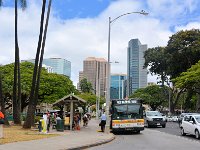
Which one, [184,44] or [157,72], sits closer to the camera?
[184,44]

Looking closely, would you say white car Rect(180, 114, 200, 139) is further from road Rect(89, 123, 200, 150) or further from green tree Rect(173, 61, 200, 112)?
green tree Rect(173, 61, 200, 112)

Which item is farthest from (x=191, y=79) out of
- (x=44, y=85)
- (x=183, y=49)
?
(x=44, y=85)

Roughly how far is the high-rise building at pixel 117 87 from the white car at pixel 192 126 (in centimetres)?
5799

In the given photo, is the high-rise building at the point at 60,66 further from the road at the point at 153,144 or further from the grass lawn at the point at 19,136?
the road at the point at 153,144

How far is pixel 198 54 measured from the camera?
213 ft

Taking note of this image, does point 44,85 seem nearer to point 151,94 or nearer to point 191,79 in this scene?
point 191,79

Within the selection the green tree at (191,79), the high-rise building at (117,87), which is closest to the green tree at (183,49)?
the green tree at (191,79)

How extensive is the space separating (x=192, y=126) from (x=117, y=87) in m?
64.3

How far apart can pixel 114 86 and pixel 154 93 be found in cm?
3821

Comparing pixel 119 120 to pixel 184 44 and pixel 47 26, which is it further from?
pixel 184 44

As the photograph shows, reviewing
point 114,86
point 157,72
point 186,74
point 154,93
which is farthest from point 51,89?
point 154,93

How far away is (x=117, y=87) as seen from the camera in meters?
90.8

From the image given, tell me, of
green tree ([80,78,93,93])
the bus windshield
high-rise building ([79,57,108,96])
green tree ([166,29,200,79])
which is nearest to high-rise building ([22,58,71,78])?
high-rise building ([79,57,108,96])

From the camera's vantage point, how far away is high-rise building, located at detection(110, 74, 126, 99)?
88.3m
